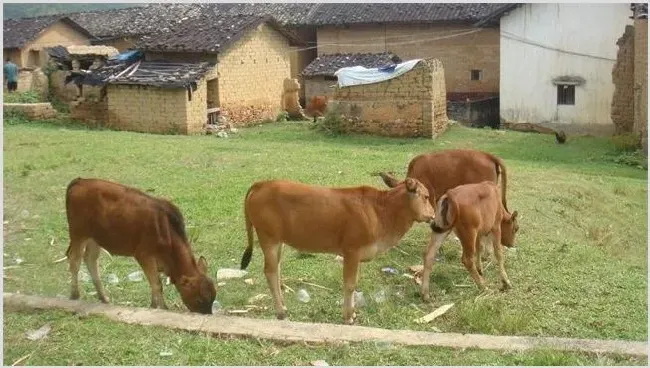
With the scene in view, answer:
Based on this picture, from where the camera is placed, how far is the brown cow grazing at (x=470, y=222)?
7.91 metres

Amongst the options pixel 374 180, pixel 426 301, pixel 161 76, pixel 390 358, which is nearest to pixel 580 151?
pixel 374 180

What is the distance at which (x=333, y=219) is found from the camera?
707cm

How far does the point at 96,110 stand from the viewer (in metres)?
24.7

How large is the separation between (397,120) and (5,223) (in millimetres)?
13076

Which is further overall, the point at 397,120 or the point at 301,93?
the point at 301,93

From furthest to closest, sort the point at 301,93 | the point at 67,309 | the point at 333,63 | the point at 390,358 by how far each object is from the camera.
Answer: the point at 301,93 < the point at 333,63 < the point at 67,309 < the point at 390,358

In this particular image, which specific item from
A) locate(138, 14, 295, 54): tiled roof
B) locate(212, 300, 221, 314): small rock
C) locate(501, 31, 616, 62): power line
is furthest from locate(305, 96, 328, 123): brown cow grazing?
locate(212, 300, 221, 314): small rock

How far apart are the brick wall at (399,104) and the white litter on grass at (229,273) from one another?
13.7 meters

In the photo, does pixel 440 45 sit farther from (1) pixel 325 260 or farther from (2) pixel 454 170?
(1) pixel 325 260

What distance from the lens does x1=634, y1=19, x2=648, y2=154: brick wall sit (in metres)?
21.7

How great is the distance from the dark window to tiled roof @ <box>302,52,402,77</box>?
625 centimetres

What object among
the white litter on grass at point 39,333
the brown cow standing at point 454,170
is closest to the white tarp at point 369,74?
the brown cow standing at point 454,170

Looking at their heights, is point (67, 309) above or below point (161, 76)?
below

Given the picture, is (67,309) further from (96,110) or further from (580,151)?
(96,110)
